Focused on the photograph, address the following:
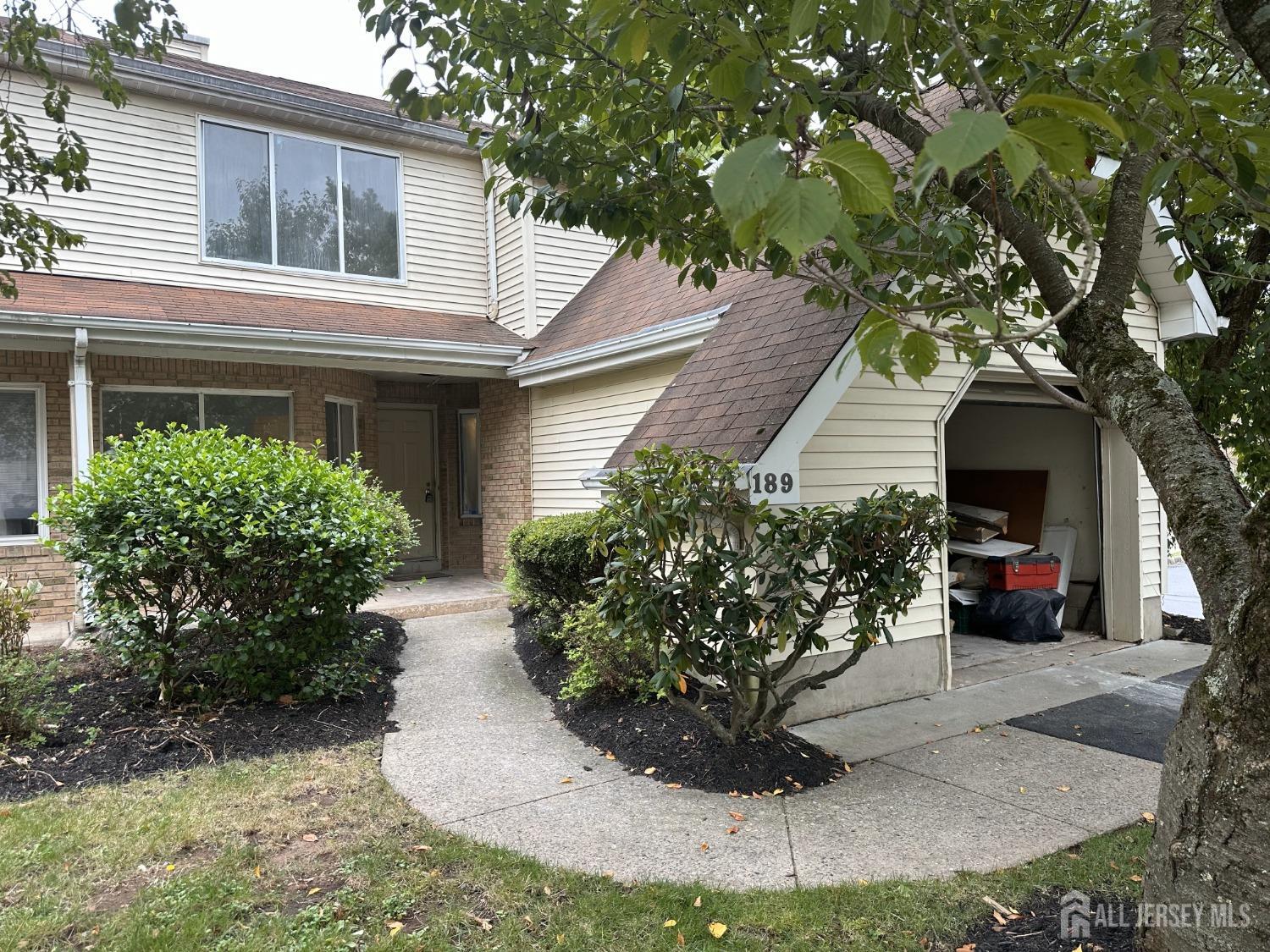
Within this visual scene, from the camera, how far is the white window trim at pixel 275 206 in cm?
1029

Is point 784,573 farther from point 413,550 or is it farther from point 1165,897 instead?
point 413,550

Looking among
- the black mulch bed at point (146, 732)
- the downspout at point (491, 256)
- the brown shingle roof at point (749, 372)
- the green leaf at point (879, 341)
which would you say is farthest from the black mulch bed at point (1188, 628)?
the downspout at point (491, 256)

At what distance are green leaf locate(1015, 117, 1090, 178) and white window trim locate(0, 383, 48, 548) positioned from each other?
33.5 feet

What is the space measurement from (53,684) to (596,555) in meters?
4.15

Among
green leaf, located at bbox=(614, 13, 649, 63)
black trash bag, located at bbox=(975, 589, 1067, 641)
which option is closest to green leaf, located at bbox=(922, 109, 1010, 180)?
green leaf, located at bbox=(614, 13, 649, 63)

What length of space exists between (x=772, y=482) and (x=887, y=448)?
5.57ft

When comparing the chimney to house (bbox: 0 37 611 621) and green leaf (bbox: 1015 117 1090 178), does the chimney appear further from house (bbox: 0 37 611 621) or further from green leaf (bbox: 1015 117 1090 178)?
green leaf (bbox: 1015 117 1090 178)

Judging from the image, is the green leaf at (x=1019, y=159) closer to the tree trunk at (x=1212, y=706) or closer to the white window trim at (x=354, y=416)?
the tree trunk at (x=1212, y=706)

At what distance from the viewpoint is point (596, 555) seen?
258 inches

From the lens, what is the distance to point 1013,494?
981 centimetres

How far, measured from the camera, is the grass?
303 cm

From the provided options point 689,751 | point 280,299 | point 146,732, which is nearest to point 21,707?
point 146,732

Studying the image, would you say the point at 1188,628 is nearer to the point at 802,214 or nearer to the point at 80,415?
the point at 802,214

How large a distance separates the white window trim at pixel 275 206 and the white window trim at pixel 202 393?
1.75 metres
